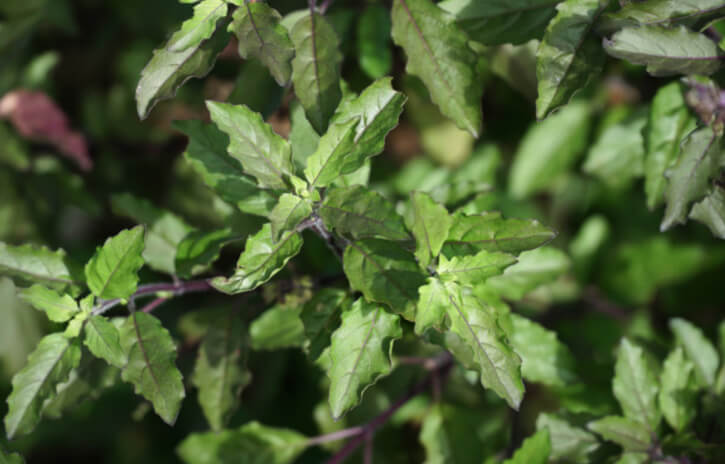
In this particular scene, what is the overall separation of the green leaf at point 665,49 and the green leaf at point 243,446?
138 centimetres

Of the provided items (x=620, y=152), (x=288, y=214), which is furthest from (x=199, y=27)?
(x=620, y=152)

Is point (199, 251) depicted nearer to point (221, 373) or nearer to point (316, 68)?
point (221, 373)

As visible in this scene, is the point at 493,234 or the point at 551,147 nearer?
the point at 493,234

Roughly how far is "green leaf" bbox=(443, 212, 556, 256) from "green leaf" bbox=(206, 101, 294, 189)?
1.17 feet

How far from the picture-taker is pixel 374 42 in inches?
73.3

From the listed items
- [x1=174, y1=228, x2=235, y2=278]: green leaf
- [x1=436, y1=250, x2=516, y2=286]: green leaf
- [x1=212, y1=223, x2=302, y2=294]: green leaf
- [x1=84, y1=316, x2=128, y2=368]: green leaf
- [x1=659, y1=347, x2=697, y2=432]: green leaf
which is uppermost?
[x1=212, y1=223, x2=302, y2=294]: green leaf

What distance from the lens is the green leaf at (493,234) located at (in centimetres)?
110

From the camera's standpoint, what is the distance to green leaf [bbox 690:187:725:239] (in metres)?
1.27

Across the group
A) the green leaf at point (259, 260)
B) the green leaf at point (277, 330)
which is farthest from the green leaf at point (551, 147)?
the green leaf at point (259, 260)

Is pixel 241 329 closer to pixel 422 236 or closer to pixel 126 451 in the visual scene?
pixel 422 236

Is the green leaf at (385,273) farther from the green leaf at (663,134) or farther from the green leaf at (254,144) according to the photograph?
the green leaf at (663,134)

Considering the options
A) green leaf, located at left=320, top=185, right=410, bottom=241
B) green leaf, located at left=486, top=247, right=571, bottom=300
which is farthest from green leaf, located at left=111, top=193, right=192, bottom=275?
green leaf, located at left=486, top=247, right=571, bottom=300

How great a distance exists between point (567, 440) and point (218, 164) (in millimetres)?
1111

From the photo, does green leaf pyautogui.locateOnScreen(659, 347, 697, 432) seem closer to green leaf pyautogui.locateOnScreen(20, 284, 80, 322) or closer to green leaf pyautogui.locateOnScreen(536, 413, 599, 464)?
green leaf pyautogui.locateOnScreen(536, 413, 599, 464)
